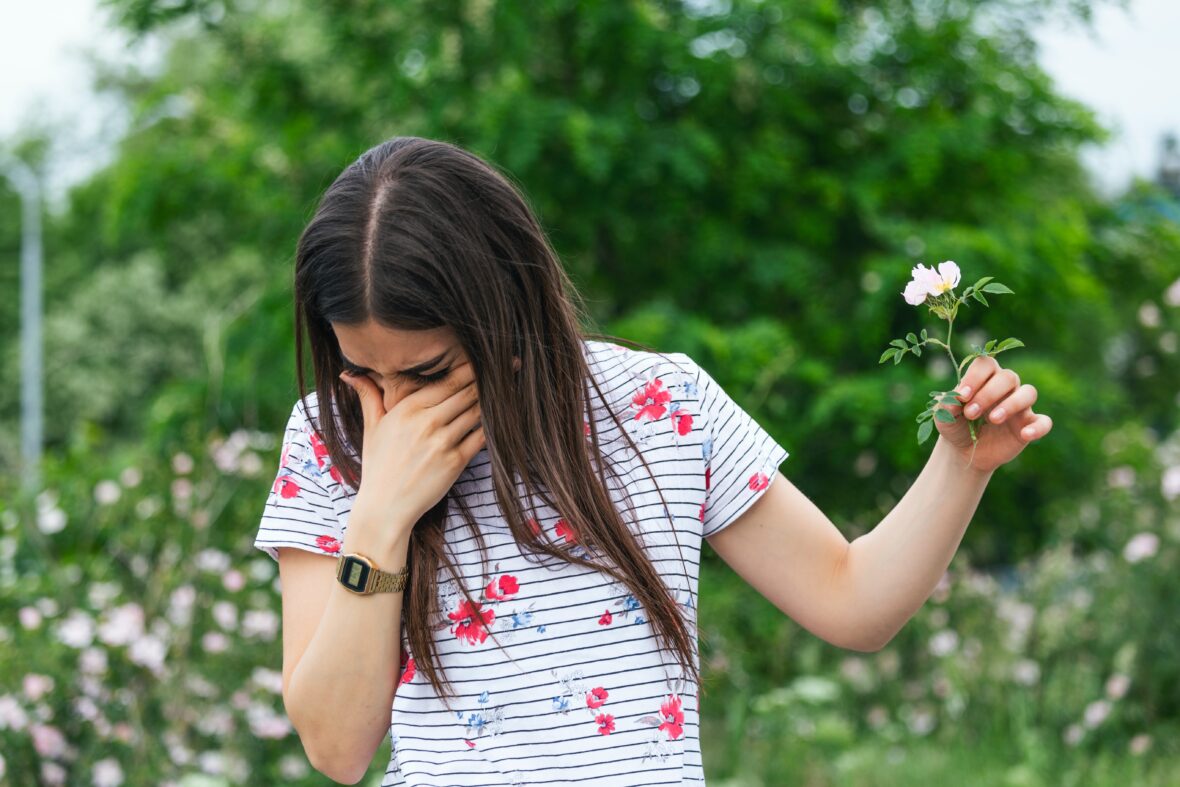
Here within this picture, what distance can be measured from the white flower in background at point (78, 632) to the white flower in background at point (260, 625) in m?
0.42

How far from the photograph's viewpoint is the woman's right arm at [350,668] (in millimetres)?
1417

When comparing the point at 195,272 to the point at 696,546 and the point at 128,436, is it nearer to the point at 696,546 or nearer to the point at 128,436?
the point at 128,436

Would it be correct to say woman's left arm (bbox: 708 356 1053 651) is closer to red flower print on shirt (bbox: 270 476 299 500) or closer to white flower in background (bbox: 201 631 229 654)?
red flower print on shirt (bbox: 270 476 299 500)

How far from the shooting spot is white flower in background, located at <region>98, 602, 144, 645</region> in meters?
3.27

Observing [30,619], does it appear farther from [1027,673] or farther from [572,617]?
[1027,673]

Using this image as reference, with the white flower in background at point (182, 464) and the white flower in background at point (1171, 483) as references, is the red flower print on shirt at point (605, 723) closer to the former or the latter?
the white flower in background at point (182, 464)

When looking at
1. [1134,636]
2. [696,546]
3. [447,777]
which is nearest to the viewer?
[447,777]

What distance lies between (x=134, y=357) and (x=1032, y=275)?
19.2 meters

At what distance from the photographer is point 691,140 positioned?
464 centimetres

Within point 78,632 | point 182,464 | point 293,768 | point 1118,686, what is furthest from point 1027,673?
point 78,632

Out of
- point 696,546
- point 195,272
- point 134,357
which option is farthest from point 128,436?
point 696,546

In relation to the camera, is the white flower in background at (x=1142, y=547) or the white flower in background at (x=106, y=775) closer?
the white flower in background at (x=106, y=775)

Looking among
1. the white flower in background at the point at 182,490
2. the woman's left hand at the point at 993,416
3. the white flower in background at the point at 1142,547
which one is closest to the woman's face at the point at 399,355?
the woman's left hand at the point at 993,416

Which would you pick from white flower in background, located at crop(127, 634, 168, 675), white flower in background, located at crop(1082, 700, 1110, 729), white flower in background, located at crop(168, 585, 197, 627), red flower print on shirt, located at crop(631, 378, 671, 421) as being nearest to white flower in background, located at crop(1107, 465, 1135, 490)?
Result: white flower in background, located at crop(1082, 700, 1110, 729)
